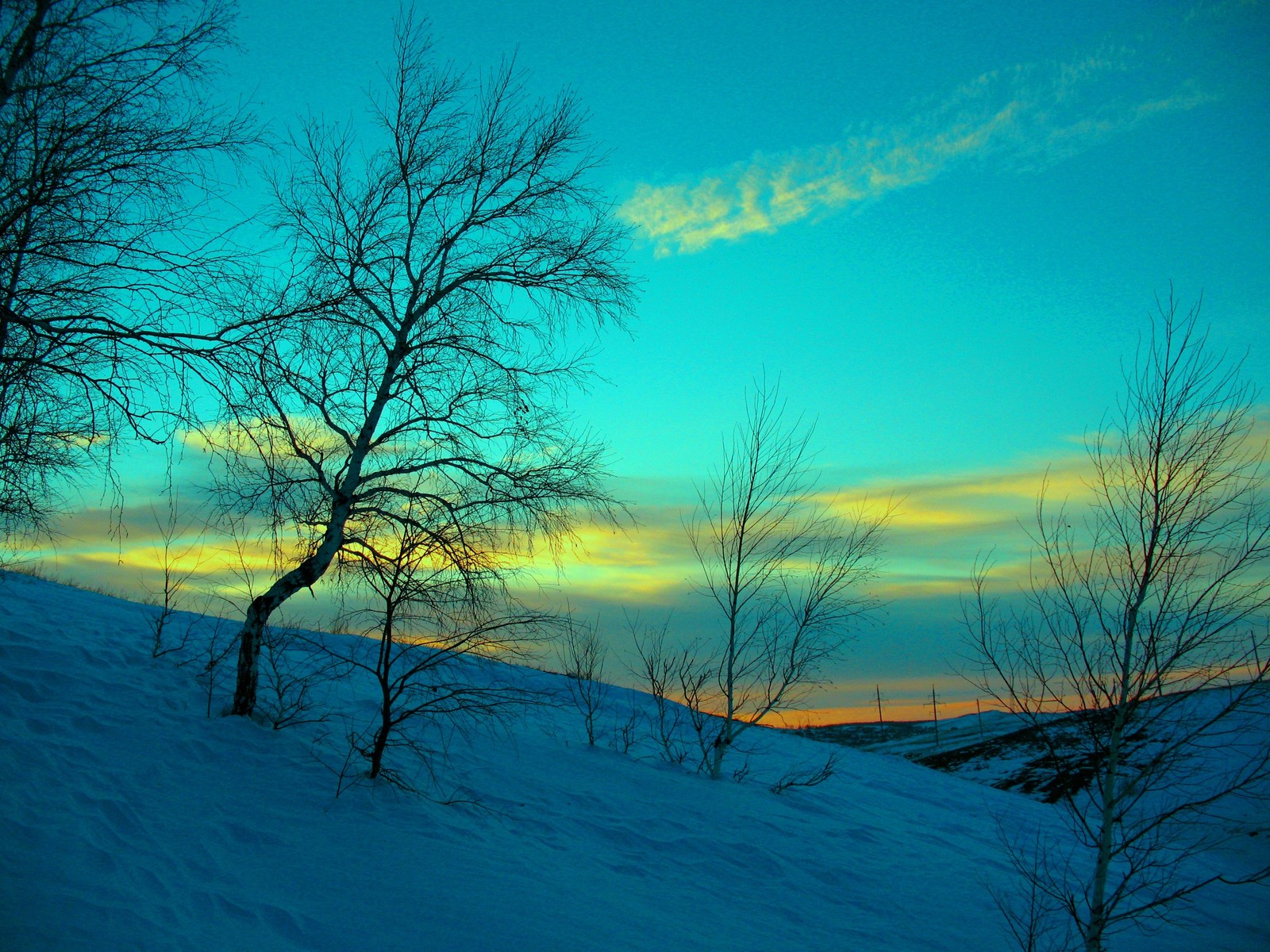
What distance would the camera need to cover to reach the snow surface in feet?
17.5

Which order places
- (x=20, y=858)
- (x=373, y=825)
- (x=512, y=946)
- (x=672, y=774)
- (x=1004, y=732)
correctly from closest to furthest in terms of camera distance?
(x=20, y=858)
(x=512, y=946)
(x=373, y=825)
(x=672, y=774)
(x=1004, y=732)

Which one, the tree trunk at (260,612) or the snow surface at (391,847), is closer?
the snow surface at (391,847)

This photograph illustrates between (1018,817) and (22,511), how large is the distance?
18.0m

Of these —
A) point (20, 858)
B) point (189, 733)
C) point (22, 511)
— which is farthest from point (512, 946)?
point (22, 511)

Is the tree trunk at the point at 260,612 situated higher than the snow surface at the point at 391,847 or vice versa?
the tree trunk at the point at 260,612

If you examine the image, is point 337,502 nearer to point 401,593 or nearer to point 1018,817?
point 401,593

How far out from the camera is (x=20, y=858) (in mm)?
5016

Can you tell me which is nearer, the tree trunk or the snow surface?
the snow surface

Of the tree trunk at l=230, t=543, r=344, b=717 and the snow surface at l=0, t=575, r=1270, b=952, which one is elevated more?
the tree trunk at l=230, t=543, r=344, b=717

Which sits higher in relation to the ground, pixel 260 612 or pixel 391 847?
pixel 260 612

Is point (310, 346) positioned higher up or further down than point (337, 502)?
higher up

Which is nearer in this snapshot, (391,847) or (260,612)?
(391,847)

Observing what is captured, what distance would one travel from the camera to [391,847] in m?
6.96

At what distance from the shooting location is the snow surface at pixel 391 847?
5.34 m
